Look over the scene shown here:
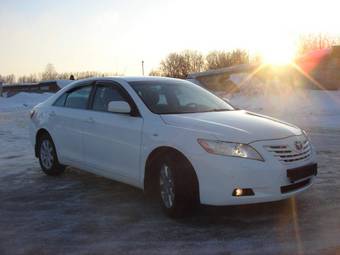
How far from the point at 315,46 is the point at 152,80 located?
151 ft

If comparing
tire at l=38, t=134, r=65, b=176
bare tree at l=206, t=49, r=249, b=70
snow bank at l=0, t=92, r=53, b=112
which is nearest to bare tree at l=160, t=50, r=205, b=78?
bare tree at l=206, t=49, r=249, b=70

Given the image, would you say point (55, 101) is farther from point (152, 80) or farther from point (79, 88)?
point (152, 80)

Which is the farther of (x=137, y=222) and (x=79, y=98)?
(x=79, y=98)

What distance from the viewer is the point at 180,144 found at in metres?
5.44

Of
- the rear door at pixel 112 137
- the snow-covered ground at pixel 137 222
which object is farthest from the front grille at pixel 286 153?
the rear door at pixel 112 137

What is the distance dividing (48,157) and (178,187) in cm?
346

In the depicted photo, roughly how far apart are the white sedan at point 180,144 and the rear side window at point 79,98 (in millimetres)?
19

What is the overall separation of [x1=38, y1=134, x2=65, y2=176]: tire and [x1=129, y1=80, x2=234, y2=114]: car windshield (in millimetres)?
2106

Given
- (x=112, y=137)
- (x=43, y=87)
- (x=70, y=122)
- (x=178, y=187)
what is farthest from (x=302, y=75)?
(x=43, y=87)

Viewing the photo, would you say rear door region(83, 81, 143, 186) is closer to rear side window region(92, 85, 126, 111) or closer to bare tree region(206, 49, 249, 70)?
rear side window region(92, 85, 126, 111)

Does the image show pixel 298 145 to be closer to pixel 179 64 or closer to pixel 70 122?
pixel 70 122

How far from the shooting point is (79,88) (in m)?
7.71

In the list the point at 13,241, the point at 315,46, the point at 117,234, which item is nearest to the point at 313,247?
the point at 117,234

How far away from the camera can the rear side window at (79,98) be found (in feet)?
24.2
